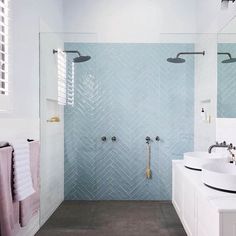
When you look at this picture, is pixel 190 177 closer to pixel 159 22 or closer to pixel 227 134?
pixel 227 134

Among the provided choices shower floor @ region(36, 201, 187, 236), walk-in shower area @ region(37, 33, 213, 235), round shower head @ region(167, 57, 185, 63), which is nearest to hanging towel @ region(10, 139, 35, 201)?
shower floor @ region(36, 201, 187, 236)

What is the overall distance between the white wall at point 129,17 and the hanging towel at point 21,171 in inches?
87.5

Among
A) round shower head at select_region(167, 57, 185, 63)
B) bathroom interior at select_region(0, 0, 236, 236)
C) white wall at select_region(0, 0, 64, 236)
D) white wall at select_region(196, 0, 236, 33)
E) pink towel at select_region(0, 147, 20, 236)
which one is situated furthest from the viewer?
round shower head at select_region(167, 57, 185, 63)

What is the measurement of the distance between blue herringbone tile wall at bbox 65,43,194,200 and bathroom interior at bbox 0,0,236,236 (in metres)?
0.01

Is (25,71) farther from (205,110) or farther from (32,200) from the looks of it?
(205,110)

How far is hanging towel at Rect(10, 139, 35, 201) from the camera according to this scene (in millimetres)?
1992

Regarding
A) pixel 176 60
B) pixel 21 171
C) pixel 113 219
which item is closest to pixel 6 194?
pixel 21 171

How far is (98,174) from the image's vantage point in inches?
137

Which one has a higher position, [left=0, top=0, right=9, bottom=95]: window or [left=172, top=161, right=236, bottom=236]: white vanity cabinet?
[left=0, top=0, right=9, bottom=95]: window

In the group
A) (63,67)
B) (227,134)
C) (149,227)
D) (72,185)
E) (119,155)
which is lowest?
(149,227)

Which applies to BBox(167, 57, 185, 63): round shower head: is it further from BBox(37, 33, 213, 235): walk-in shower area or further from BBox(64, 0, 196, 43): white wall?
BBox(64, 0, 196, 43): white wall

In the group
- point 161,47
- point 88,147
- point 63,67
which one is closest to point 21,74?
point 63,67

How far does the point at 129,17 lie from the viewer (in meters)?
3.81

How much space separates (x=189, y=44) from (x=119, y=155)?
5.73 ft
